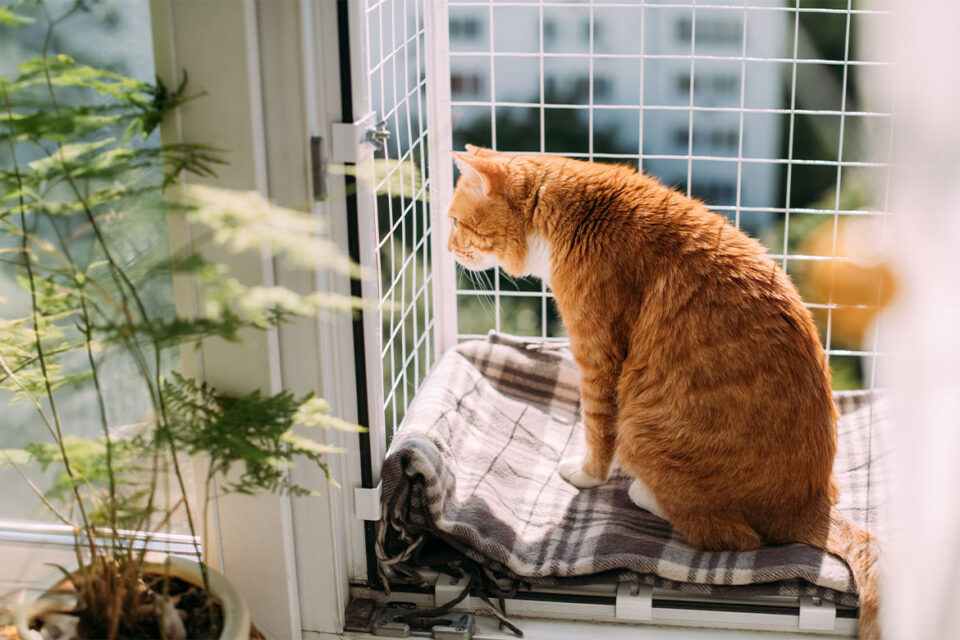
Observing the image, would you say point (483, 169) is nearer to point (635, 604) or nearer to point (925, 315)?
point (635, 604)

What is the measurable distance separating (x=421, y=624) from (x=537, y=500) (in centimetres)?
45

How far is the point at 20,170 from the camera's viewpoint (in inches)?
56.4

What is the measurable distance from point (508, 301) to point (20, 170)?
3300mm

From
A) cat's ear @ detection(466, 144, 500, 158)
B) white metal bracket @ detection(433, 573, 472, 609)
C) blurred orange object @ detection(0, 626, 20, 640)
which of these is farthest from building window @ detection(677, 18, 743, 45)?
blurred orange object @ detection(0, 626, 20, 640)

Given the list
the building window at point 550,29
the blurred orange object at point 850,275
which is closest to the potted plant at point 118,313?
the blurred orange object at point 850,275

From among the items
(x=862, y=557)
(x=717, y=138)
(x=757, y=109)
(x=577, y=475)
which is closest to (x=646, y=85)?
(x=757, y=109)

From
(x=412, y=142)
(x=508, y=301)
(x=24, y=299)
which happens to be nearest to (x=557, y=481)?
(x=412, y=142)

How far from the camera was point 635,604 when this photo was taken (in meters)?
1.90

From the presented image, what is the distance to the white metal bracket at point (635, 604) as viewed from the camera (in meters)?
1.89

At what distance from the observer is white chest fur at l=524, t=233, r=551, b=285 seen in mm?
2287

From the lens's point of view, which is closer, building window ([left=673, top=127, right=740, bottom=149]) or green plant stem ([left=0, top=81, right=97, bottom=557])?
green plant stem ([left=0, top=81, right=97, bottom=557])

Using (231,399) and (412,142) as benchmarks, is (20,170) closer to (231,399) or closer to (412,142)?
(231,399)

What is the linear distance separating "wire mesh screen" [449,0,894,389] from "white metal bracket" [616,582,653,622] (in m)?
0.65

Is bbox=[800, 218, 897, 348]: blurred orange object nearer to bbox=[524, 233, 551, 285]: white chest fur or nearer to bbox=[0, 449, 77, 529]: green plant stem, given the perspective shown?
bbox=[524, 233, 551, 285]: white chest fur
